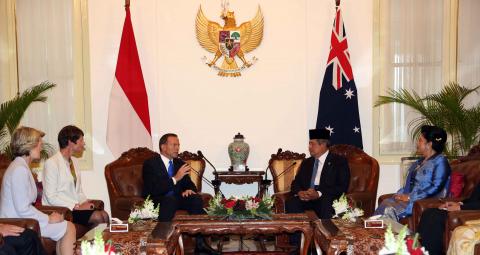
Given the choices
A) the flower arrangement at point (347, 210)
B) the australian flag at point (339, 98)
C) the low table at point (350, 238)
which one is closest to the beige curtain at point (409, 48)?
the australian flag at point (339, 98)

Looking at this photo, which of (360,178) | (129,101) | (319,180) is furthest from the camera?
(129,101)

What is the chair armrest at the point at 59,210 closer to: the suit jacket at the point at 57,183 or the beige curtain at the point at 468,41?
the suit jacket at the point at 57,183

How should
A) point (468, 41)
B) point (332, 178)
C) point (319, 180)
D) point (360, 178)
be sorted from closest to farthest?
point (332, 178), point (319, 180), point (360, 178), point (468, 41)

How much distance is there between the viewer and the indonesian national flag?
262 inches

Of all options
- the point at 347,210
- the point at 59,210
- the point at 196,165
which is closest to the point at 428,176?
the point at 347,210

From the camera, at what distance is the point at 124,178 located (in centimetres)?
583

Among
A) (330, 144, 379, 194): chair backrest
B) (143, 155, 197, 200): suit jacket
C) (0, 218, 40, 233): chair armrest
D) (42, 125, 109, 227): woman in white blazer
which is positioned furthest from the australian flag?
(0, 218, 40, 233): chair armrest

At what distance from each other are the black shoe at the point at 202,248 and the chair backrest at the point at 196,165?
88cm

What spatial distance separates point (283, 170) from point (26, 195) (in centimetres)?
311

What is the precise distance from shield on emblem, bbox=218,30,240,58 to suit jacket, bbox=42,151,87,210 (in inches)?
103

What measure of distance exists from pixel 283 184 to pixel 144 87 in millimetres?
1964

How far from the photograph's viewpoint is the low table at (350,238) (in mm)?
3820

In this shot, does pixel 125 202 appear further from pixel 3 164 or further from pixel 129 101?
pixel 129 101

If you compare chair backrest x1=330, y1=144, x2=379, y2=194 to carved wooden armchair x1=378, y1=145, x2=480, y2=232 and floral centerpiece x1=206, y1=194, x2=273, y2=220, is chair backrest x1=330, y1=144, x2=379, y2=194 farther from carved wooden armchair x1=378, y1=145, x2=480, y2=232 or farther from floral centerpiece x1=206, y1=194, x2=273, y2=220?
floral centerpiece x1=206, y1=194, x2=273, y2=220
